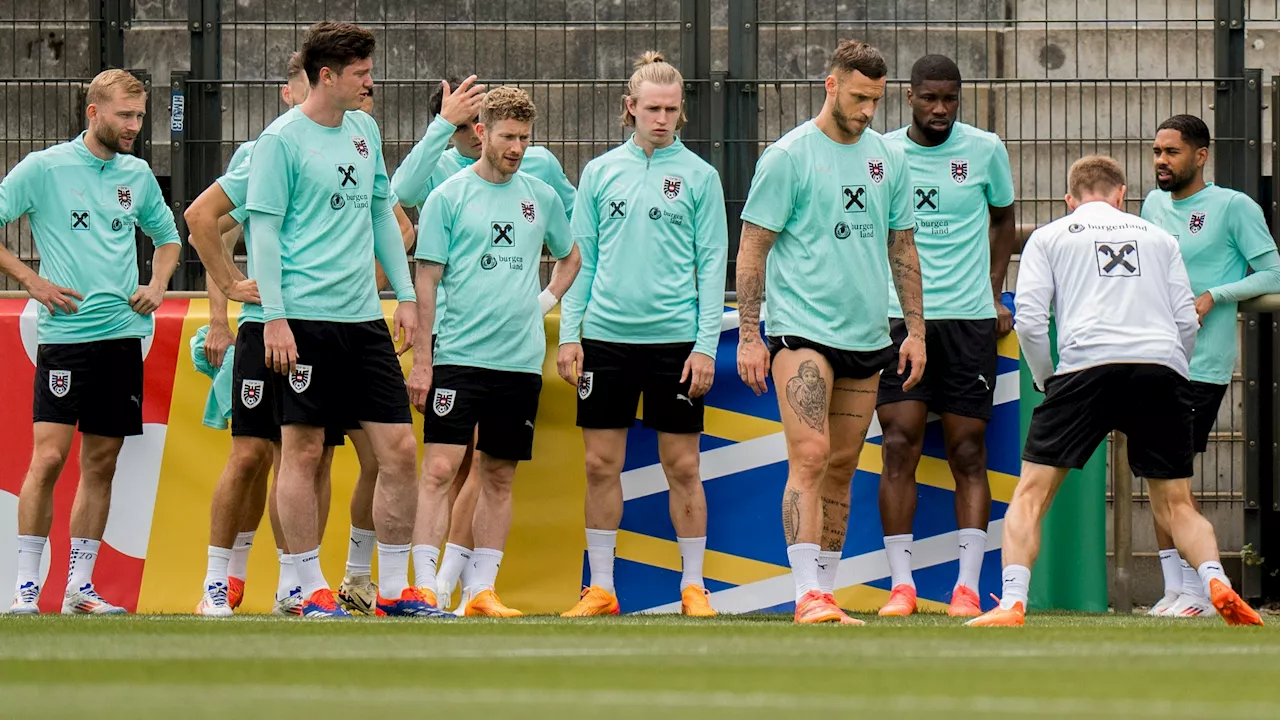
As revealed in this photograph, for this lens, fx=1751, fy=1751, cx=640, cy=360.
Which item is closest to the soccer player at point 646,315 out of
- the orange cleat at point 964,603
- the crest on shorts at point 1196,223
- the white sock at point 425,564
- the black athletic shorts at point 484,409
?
the black athletic shorts at point 484,409

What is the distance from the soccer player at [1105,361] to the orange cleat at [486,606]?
80.2 inches

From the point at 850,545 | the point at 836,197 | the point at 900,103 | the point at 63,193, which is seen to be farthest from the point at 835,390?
the point at 63,193

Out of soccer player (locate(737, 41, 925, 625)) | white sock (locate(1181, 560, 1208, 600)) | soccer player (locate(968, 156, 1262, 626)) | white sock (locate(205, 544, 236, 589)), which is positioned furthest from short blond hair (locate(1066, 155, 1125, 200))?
white sock (locate(205, 544, 236, 589))

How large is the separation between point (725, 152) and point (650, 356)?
5.49ft

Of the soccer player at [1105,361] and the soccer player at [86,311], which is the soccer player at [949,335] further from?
the soccer player at [86,311]

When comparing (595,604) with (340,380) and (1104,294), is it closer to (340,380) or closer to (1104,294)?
(340,380)

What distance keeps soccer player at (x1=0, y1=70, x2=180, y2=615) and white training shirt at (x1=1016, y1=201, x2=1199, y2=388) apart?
12.2ft

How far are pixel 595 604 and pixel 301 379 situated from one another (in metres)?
1.65

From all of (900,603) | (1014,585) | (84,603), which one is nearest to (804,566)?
(1014,585)

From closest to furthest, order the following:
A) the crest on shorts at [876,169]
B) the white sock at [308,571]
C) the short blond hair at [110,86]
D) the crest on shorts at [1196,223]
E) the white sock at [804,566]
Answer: the white sock at [804,566] → the white sock at [308,571] → the crest on shorts at [876,169] → the short blond hair at [110,86] → the crest on shorts at [1196,223]

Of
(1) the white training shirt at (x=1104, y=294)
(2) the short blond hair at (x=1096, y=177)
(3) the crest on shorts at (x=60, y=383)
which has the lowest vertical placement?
(3) the crest on shorts at (x=60, y=383)

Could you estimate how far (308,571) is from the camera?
6.31 metres

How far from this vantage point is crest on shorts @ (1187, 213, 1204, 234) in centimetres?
770

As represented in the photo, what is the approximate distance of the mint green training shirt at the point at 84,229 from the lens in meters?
7.41
